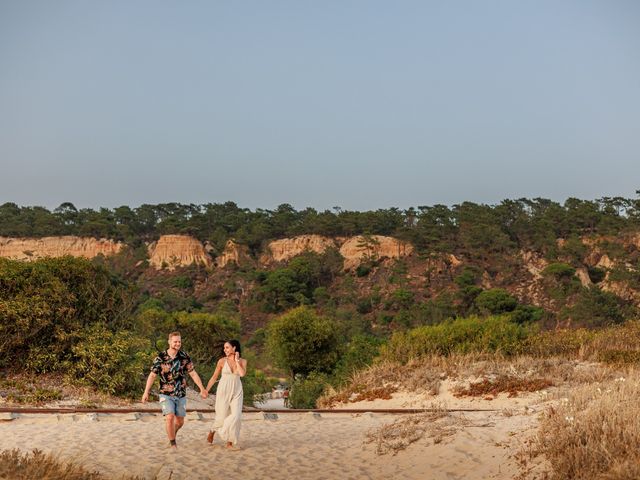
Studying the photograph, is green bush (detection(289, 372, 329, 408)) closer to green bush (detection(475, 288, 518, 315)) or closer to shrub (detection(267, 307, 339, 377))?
shrub (detection(267, 307, 339, 377))

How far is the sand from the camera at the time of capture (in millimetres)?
10320

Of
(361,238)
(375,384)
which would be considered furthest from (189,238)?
(375,384)

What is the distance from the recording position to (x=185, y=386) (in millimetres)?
10898

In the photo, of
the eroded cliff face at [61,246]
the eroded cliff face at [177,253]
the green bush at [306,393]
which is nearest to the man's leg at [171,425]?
the green bush at [306,393]

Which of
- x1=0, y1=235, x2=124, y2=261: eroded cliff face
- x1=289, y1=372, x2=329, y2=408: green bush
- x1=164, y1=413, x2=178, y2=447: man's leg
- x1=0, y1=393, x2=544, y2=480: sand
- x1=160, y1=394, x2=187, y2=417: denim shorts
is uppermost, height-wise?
x1=0, y1=235, x2=124, y2=261: eroded cliff face

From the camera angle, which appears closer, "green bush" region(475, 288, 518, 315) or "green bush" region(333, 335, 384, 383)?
"green bush" region(333, 335, 384, 383)

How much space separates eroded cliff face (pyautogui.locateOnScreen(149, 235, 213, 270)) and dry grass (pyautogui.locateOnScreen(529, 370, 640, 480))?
77.2 m

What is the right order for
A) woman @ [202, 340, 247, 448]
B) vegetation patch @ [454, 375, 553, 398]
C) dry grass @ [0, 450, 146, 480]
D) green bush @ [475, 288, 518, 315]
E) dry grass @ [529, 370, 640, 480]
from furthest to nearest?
green bush @ [475, 288, 518, 315] < vegetation patch @ [454, 375, 553, 398] < woman @ [202, 340, 247, 448] < dry grass @ [529, 370, 640, 480] < dry grass @ [0, 450, 146, 480]

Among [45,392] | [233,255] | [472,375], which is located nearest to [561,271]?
[233,255]

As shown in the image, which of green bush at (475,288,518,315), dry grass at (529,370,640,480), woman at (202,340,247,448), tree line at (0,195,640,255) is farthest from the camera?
tree line at (0,195,640,255)

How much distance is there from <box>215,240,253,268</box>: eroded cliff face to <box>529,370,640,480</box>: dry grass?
250ft

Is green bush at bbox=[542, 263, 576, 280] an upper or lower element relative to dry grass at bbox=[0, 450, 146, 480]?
lower

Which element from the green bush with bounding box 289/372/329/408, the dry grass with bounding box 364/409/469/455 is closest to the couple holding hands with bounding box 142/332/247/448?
the dry grass with bounding box 364/409/469/455

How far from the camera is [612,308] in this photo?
59000 mm
